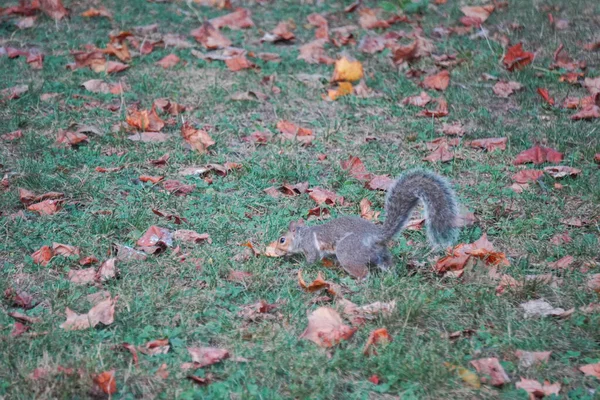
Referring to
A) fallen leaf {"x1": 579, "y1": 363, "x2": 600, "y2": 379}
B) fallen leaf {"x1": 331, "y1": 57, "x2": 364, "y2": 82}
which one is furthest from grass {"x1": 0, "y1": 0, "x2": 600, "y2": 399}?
fallen leaf {"x1": 331, "y1": 57, "x2": 364, "y2": 82}

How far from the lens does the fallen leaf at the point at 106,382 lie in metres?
3.01

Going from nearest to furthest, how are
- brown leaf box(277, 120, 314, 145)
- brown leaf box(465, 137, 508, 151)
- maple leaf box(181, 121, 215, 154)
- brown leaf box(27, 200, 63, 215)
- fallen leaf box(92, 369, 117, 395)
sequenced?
fallen leaf box(92, 369, 117, 395) → brown leaf box(27, 200, 63, 215) → maple leaf box(181, 121, 215, 154) → brown leaf box(465, 137, 508, 151) → brown leaf box(277, 120, 314, 145)

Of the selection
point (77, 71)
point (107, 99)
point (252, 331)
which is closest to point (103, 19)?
point (77, 71)

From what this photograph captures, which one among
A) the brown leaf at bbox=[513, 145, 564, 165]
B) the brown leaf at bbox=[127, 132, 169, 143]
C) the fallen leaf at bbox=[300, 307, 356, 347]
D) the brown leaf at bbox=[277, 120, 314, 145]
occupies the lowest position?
the brown leaf at bbox=[127, 132, 169, 143]

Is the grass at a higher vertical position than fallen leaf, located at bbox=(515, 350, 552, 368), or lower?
lower

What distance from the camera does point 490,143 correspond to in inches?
215

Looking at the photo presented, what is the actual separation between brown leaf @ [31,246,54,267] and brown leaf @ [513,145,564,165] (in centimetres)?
301

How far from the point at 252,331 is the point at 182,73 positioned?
3.48 metres

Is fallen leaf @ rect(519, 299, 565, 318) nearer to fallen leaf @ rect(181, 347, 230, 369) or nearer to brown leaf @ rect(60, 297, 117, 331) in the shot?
fallen leaf @ rect(181, 347, 230, 369)

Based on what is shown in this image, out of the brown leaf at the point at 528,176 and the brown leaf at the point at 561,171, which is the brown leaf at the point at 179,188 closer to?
the brown leaf at the point at 528,176

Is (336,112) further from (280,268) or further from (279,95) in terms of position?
(280,268)

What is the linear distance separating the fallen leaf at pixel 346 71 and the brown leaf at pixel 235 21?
1.41 metres

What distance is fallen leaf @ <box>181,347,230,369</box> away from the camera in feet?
10.6

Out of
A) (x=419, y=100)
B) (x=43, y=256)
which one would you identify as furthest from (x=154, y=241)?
(x=419, y=100)
